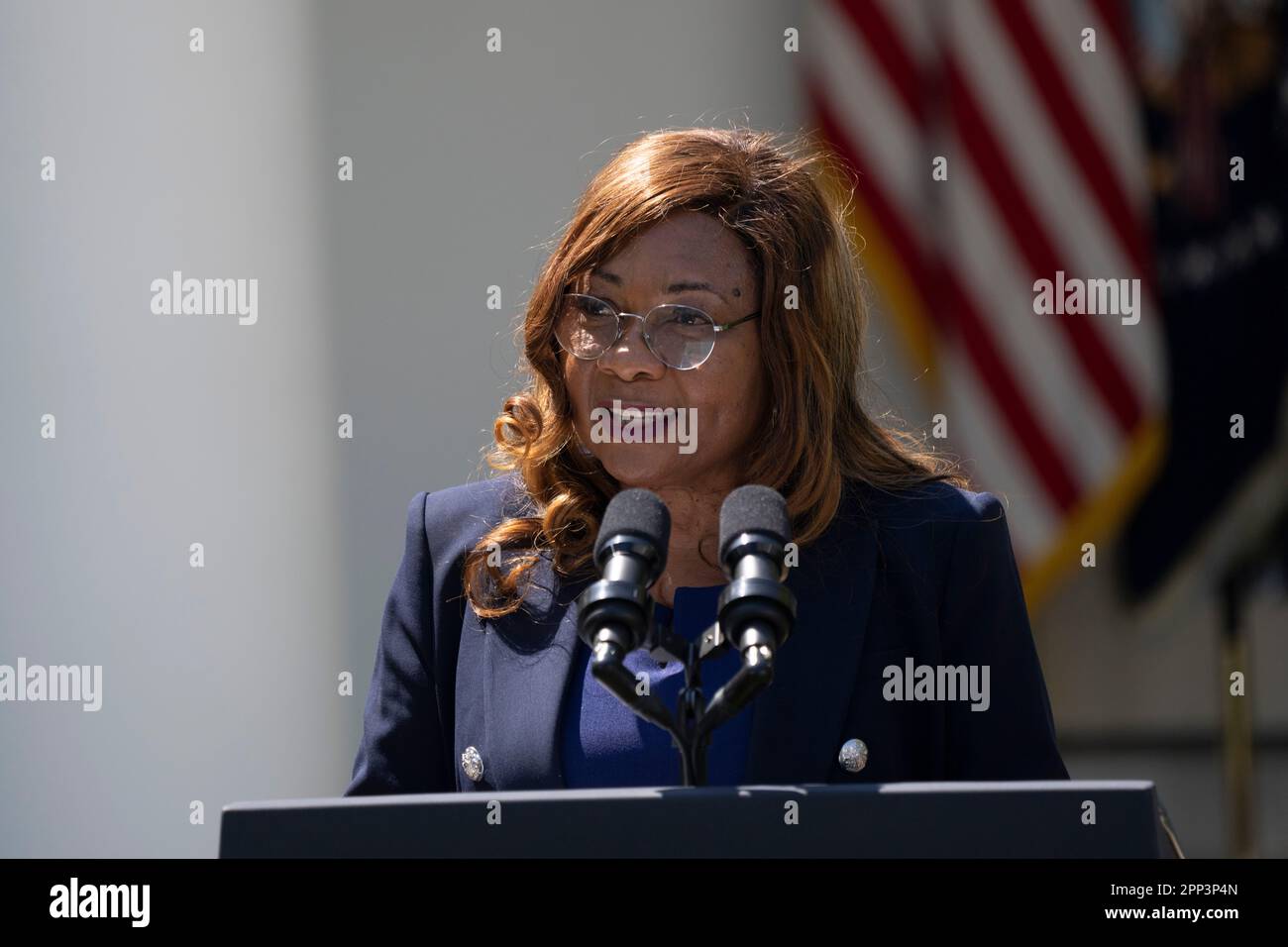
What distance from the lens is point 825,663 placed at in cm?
199

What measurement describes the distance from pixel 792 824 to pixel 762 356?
3.42ft

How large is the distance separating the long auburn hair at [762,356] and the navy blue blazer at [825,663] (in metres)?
0.04

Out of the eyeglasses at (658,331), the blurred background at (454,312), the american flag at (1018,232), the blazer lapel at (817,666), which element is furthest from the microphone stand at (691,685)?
the american flag at (1018,232)

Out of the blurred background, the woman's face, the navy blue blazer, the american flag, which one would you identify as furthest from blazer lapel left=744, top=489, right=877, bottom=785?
the american flag

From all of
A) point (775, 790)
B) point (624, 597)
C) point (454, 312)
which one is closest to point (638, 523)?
point (624, 597)

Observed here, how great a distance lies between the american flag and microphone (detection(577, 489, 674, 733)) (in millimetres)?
2905

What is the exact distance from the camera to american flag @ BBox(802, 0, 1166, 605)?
4211 millimetres

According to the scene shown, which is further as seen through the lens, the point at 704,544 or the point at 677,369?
the point at 704,544

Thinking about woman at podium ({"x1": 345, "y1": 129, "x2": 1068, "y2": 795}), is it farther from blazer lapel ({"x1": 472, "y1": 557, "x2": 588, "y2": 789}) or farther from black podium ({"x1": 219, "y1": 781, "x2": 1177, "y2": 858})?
black podium ({"x1": 219, "y1": 781, "x2": 1177, "y2": 858})

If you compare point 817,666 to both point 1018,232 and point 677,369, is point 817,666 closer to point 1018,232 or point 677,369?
point 677,369

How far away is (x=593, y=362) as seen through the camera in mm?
2021

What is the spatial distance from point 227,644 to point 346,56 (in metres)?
1.46

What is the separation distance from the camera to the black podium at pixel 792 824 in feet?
3.88
